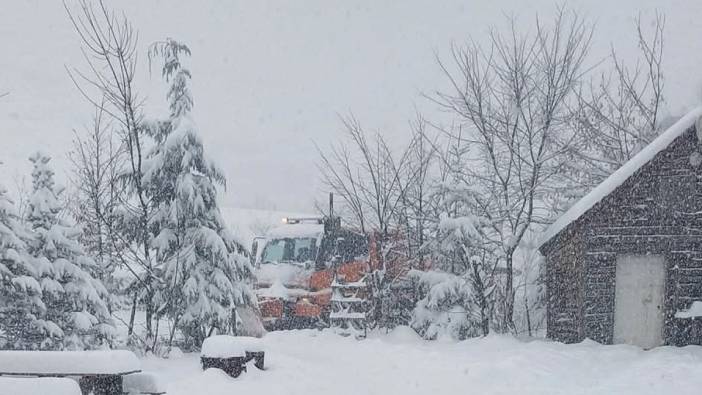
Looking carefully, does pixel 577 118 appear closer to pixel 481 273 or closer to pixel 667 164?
pixel 481 273

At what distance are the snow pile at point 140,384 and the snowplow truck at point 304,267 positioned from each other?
11687mm

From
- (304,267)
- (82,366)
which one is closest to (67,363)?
(82,366)

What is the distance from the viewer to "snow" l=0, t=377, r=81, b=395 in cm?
366

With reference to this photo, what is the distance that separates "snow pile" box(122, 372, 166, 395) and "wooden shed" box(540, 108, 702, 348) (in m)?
10.6

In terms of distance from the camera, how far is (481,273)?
771 inches

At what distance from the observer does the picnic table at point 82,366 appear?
5.16 metres

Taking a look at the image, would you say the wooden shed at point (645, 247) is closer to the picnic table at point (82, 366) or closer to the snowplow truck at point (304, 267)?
the snowplow truck at point (304, 267)

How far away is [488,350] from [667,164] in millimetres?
5327

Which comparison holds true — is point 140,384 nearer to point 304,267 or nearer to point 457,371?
point 457,371

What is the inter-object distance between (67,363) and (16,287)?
14.5 m

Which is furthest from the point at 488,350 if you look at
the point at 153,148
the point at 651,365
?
the point at 153,148

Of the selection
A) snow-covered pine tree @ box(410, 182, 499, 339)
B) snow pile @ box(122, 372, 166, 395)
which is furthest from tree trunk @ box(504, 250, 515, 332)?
snow pile @ box(122, 372, 166, 395)

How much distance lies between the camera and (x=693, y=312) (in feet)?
45.8

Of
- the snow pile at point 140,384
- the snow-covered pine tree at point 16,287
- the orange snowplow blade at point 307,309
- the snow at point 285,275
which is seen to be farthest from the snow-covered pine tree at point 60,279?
the snow pile at point 140,384
